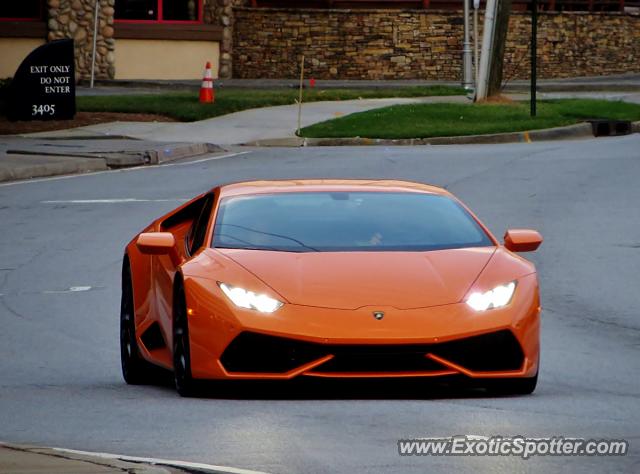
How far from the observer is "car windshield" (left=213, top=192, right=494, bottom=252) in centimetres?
948

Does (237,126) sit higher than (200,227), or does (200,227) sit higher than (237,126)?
(200,227)

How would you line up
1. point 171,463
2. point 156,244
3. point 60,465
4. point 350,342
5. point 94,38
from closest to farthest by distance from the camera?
point 60,465
point 171,463
point 350,342
point 156,244
point 94,38

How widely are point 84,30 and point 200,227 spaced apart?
34.2m

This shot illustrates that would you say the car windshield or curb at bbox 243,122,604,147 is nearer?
the car windshield

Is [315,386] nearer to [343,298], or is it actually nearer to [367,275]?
[343,298]

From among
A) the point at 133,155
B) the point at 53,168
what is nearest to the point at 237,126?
the point at 133,155

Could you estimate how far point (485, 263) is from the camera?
911cm

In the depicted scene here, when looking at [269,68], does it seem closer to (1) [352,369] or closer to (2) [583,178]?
(2) [583,178]

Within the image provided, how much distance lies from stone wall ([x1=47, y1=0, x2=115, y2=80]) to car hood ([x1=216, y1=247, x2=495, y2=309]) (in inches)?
1363

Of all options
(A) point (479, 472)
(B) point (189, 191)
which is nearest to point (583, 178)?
(B) point (189, 191)

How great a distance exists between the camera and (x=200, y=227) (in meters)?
10.1

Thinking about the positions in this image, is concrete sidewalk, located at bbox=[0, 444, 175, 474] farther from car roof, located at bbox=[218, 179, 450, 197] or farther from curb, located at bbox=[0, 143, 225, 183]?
curb, located at bbox=[0, 143, 225, 183]

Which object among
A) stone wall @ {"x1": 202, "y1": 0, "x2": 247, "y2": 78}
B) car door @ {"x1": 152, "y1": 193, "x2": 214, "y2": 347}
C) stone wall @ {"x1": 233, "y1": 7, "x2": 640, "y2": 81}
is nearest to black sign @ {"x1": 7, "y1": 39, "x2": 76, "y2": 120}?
stone wall @ {"x1": 202, "y1": 0, "x2": 247, "y2": 78}

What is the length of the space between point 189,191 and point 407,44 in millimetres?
24172
